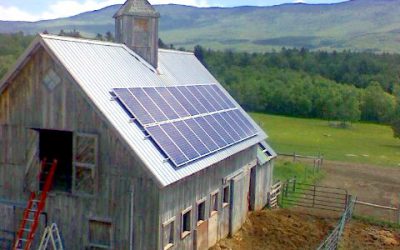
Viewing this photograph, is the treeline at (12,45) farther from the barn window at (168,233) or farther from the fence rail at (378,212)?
the barn window at (168,233)

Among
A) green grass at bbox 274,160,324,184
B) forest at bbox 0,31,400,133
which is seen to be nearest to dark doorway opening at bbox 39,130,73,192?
green grass at bbox 274,160,324,184

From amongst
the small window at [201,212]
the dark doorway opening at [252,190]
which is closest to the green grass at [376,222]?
the dark doorway opening at [252,190]

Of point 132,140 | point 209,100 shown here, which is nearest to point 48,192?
point 132,140

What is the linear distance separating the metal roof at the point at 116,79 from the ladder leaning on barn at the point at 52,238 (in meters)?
3.75

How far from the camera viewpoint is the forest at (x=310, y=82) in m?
84.9

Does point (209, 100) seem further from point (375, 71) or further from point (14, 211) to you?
point (375, 71)

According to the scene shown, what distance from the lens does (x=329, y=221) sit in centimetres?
2753

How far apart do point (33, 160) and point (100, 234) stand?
→ 3.45 m

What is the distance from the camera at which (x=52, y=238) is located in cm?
1705

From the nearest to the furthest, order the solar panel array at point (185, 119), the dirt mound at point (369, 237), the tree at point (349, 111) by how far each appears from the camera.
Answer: the solar panel array at point (185, 119) < the dirt mound at point (369, 237) < the tree at point (349, 111)

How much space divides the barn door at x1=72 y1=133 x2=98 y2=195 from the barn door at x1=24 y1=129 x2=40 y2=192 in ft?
5.17

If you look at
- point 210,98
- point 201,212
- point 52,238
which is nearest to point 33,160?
point 52,238

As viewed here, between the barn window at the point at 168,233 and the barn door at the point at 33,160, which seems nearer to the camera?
the barn window at the point at 168,233

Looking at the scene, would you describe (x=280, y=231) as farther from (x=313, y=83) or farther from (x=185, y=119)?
(x=313, y=83)
